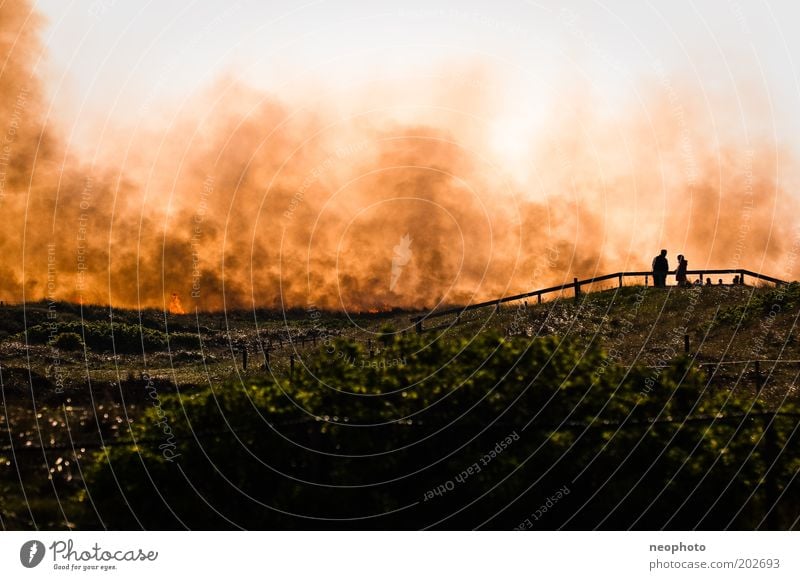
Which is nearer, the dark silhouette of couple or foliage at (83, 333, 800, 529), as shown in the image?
foliage at (83, 333, 800, 529)

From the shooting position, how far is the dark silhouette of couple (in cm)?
3975

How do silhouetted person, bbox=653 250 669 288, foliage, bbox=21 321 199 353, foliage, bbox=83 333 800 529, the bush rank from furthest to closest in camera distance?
foliage, bbox=21 321 199 353 → the bush → silhouetted person, bbox=653 250 669 288 → foliage, bbox=83 333 800 529

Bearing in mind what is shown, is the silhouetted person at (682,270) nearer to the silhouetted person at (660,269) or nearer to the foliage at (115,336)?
the silhouetted person at (660,269)

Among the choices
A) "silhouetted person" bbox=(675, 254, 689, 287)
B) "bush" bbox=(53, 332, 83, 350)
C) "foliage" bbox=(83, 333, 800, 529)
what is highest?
"silhouetted person" bbox=(675, 254, 689, 287)

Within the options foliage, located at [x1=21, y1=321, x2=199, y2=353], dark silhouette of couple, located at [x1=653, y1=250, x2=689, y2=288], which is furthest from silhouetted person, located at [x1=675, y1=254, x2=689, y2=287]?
foliage, located at [x1=21, y1=321, x2=199, y2=353]

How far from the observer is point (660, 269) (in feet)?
131

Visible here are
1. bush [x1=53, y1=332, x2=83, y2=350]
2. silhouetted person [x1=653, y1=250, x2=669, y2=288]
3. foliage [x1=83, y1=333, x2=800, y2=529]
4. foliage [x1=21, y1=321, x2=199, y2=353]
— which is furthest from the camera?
foliage [x1=21, y1=321, x2=199, y2=353]

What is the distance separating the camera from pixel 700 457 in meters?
15.4

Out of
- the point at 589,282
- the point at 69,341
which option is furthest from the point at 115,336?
the point at 589,282

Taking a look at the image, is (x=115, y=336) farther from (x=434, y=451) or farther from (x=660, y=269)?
(x=434, y=451)

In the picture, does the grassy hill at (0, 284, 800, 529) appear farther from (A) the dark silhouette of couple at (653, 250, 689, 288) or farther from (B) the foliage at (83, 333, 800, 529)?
(A) the dark silhouette of couple at (653, 250, 689, 288)
